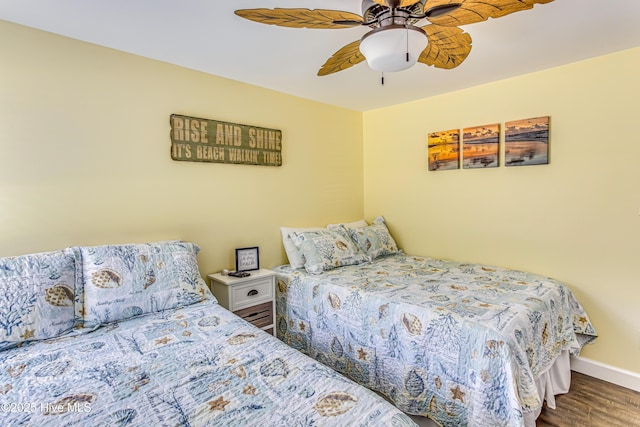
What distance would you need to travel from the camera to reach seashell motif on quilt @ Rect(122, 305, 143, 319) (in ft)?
5.64

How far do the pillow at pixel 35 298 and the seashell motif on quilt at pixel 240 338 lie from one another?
0.82 meters

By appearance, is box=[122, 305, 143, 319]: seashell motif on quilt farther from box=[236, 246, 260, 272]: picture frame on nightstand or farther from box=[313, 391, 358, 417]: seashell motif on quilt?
box=[313, 391, 358, 417]: seashell motif on quilt

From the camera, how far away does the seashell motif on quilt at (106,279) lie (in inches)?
67.0

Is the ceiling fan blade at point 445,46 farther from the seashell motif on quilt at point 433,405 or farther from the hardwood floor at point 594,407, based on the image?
the hardwood floor at point 594,407

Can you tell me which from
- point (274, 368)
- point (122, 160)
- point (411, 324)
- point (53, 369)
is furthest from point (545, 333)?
point (122, 160)

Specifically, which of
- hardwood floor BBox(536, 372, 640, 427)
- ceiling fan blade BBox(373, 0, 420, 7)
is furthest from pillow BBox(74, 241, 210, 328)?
hardwood floor BBox(536, 372, 640, 427)

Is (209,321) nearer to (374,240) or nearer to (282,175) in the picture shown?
(282,175)

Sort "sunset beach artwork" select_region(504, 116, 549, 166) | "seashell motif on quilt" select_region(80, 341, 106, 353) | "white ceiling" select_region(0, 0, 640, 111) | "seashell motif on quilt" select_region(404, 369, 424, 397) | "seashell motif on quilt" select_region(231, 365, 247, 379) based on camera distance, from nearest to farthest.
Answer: "seashell motif on quilt" select_region(231, 365, 247, 379)
"seashell motif on quilt" select_region(80, 341, 106, 353)
"white ceiling" select_region(0, 0, 640, 111)
"seashell motif on quilt" select_region(404, 369, 424, 397)
"sunset beach artwork" select_region(504, 116, 549, 166)

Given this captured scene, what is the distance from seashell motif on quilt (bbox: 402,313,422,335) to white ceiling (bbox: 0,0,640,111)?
1664 millimetres

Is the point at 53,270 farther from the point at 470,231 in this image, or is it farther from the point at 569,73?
the point at 569,73

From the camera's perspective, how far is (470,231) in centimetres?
301

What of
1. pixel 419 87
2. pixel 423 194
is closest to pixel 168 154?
pixel 419 87

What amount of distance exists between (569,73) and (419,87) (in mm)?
Answer: 1085

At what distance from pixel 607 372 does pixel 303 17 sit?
3.09 metres
